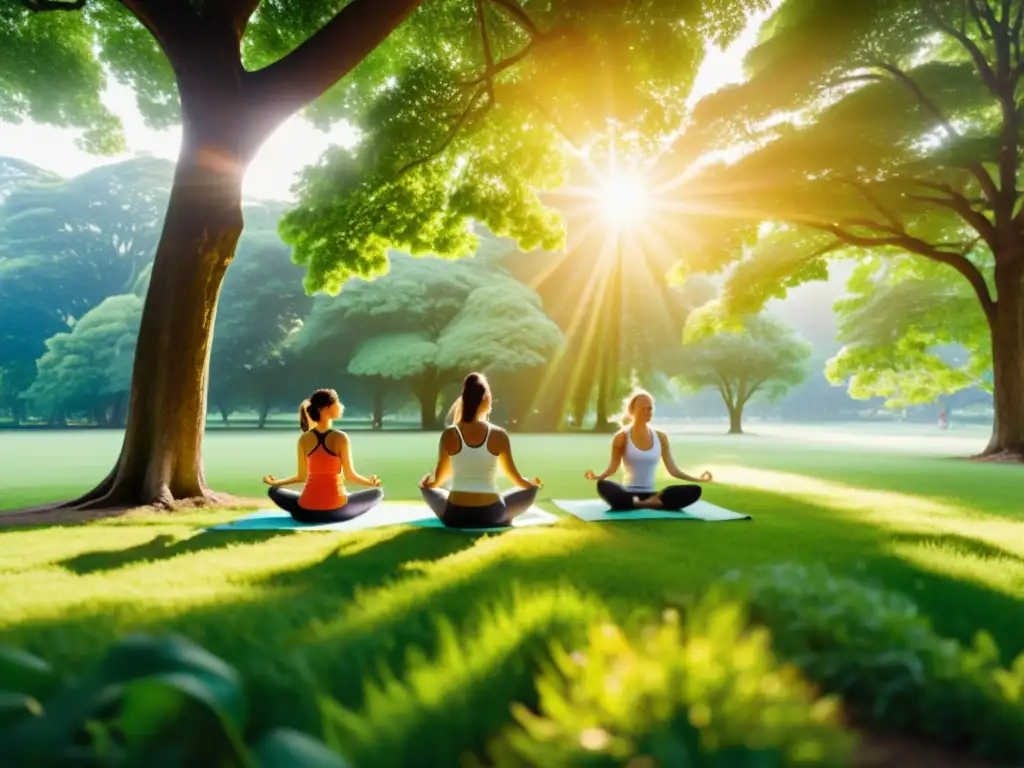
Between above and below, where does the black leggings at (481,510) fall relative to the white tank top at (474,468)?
below

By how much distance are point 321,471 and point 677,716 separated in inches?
262

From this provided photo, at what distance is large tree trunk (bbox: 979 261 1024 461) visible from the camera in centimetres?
2030

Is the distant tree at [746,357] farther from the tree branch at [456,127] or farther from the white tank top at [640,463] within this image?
the white tank top at [640,463]

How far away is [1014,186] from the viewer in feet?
64.8

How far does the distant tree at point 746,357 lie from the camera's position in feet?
151

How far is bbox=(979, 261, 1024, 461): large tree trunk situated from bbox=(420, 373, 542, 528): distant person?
63.6ft

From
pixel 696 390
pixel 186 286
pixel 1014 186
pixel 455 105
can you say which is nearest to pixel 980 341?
pixel 1014 186

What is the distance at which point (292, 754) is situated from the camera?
174 centimetres

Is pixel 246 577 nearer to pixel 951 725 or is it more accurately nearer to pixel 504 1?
pixel 951 725

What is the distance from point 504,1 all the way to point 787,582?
11326mm

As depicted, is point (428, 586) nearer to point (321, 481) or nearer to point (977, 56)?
point (321, 481)

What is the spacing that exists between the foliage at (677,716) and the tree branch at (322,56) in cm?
937

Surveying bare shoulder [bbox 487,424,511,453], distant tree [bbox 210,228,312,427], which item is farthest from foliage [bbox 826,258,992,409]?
distant tree [bbox 210,228,312,427]

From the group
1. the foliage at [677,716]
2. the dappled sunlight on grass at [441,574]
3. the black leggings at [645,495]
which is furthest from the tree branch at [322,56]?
the foliage at [677,716]
